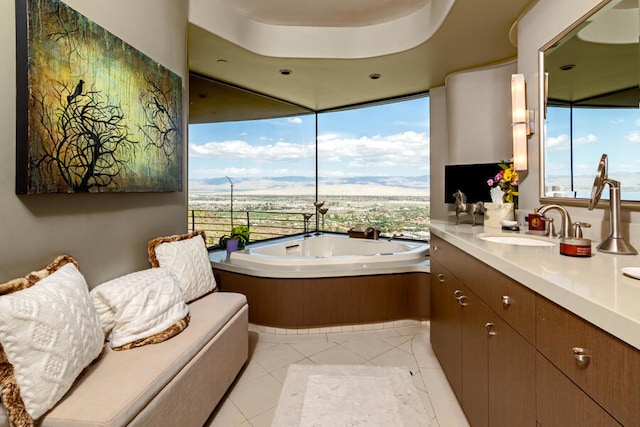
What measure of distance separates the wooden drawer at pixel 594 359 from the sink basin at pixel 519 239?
0.80 meters

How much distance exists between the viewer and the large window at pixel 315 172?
3506 millimetres

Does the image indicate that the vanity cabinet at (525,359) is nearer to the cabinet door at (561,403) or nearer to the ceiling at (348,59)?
the cabinet door at (561,403)

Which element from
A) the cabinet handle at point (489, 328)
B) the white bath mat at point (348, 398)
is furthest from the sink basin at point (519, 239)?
the white bath mat at point (348, 398)

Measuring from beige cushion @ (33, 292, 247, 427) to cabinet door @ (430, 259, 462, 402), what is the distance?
4.30 feet

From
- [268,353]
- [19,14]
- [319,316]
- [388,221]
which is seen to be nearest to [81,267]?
[19,14]

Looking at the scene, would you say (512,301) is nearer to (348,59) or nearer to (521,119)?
(521,119)

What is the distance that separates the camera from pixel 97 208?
5.21 ft

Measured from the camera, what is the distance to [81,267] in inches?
59.0

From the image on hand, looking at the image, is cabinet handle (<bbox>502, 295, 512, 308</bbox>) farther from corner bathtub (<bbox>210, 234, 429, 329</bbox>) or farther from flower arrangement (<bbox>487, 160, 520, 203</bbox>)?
Answer: corner bathtub (<bbox>210, 234, 429, 329</bbox>)

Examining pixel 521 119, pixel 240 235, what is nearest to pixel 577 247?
pixel 521 119

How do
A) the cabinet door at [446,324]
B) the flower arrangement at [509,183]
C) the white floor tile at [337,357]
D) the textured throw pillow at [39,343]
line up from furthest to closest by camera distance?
the white floor tile at [337,357], the flower arrangement at [509,183], the cabinet door at [446,324], the textured throw pillow at [39,343]

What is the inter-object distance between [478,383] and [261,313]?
1822mm

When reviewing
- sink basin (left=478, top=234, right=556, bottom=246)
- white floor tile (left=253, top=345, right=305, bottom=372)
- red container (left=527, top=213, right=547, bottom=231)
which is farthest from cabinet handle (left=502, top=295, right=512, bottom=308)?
white floor tile (left=253, top=345, right=305, bottom=372)

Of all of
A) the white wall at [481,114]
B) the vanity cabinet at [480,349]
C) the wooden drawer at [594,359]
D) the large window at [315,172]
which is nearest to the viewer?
the wooden drawer at [594,359]
